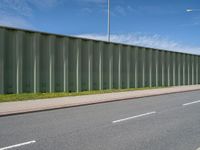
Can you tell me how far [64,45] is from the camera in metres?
18.1

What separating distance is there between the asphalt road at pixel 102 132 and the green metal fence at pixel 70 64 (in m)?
6.38

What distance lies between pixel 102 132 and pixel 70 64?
39.2 feet

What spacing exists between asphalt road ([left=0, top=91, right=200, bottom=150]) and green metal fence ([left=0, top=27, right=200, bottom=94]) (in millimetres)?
6381

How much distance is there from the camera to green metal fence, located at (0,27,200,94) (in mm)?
15570

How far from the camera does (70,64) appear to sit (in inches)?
733

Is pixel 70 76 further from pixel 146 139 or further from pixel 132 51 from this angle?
pixel 146 139

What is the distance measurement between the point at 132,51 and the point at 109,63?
328cm

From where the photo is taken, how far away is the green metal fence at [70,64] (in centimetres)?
1557

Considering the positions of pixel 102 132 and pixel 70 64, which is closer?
pixel 102 132

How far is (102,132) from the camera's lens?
7027 millimetres

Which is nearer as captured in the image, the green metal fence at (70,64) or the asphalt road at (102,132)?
the asphalt road at (102,132)

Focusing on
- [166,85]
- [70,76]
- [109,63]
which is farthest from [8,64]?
[166,85]

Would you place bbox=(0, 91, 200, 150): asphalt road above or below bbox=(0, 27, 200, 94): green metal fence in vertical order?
below

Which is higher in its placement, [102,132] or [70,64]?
[70,64]
